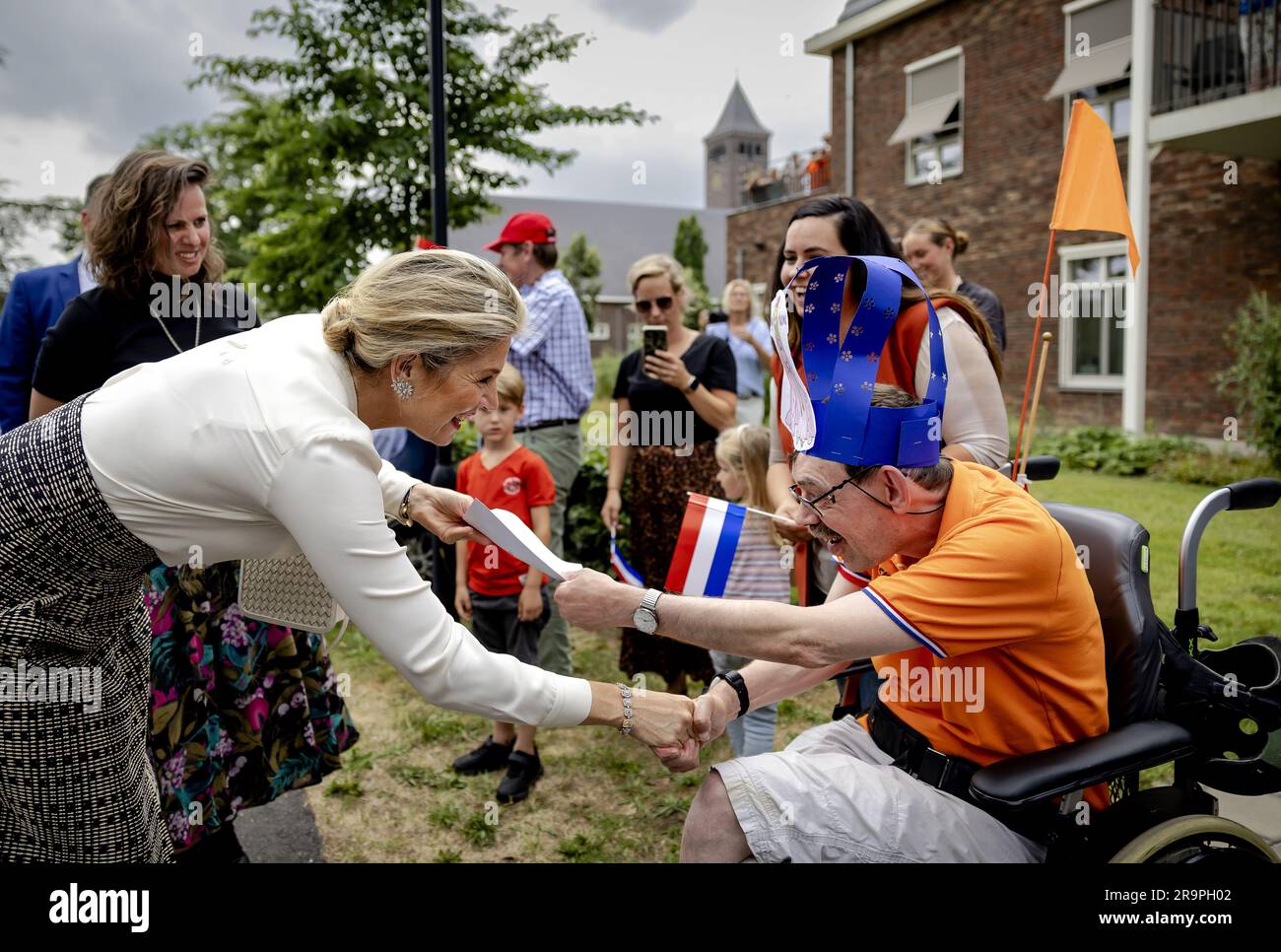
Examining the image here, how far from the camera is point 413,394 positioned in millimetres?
1934

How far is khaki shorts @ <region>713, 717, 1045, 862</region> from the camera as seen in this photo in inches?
73.7

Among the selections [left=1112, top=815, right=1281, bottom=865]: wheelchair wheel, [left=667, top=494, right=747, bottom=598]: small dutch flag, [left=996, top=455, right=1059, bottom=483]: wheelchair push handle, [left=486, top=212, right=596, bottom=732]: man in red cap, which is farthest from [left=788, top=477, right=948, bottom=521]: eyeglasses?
[left=486, top=212, right=596, bottom=732]: man in red cap

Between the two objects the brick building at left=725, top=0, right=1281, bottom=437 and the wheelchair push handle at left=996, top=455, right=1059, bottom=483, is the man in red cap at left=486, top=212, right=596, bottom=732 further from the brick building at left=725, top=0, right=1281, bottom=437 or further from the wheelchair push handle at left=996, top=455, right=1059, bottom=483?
the brick building at left=725, top=0, right=1281, bottom=437

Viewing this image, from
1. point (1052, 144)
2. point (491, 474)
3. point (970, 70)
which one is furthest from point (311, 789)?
point (970, 70)

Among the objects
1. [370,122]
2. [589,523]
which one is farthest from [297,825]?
[370,122]

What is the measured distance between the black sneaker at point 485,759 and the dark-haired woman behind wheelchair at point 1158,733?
8.73 feet

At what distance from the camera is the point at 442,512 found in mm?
2547

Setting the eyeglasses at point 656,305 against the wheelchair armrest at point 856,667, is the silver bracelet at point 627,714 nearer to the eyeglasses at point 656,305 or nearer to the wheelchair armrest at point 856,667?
the wheelchair armrest at point 856,667

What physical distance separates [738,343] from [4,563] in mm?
6335

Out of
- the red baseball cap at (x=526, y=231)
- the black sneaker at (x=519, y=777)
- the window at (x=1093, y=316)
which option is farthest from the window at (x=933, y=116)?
the black sneaker at (x=519, y=777)

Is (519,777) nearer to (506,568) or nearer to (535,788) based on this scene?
(535,788)

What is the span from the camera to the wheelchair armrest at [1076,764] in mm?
1739
